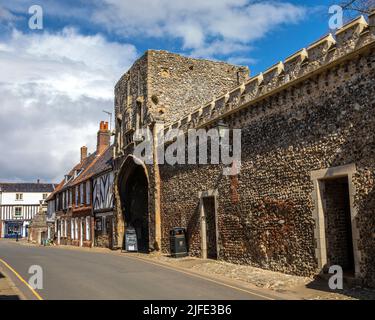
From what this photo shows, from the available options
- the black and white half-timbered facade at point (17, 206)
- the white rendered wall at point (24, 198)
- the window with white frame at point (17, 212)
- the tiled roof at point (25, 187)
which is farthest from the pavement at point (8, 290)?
the tiled roof at point (25, 187)

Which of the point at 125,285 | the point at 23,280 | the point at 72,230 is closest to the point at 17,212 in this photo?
the point at 72,230

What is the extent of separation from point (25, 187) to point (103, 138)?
112 ft

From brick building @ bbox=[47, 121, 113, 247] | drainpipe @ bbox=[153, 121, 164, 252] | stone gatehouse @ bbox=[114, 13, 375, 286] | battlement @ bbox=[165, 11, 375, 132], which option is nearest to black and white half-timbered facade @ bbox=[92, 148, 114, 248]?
brick building @ bbox=[47, 121, 113, 247]

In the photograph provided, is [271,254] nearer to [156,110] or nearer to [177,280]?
[177,280]

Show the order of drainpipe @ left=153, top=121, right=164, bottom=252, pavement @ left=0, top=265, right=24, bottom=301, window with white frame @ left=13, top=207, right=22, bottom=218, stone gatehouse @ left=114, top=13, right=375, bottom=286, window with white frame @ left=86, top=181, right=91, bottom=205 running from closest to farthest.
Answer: pavement @ left=0, top=265, right=24, bottom=301, stone gatehouse @ left=114, top=13, right=375, bottom=286, drainpipe @ left=153, top=121, right=164, bottom=252, window with white frame @ left=86, top=181, right=91, bottom=205, window with white frame @ left=13, top=207, right=22, bottom=218

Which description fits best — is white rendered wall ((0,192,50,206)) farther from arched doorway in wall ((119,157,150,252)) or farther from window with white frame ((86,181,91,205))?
arched doorway in wall ((119,157,150,252))

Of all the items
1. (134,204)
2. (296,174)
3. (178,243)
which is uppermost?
(296,174)

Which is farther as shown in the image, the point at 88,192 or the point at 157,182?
the point at 88,192

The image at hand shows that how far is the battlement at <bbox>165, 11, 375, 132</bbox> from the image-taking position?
Result: 10383mm

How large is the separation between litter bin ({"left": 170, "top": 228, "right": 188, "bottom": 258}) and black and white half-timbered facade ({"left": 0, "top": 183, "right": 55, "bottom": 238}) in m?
48.4

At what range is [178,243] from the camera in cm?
1842

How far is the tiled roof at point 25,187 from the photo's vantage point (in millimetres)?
64812

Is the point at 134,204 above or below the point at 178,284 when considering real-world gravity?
above

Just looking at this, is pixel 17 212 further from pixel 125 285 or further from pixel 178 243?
pixel 125 285
